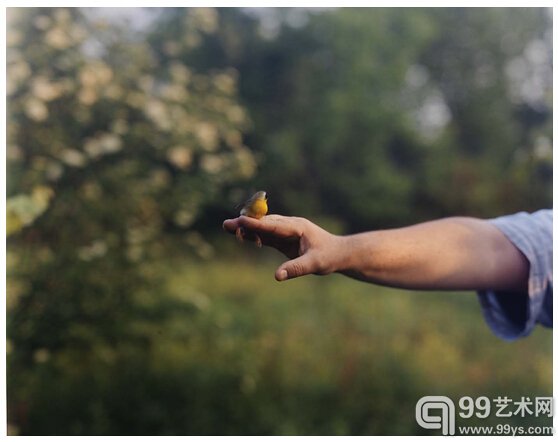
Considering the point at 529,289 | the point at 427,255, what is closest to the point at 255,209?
the point at 427,255

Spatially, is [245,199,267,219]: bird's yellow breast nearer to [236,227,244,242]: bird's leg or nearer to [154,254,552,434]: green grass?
[236,227,244,242]: bird's leg

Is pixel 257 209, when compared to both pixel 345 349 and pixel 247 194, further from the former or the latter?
pixel 345 349

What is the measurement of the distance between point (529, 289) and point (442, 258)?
181 mm

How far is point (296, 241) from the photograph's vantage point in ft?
2.98

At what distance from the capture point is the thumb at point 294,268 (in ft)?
2.64

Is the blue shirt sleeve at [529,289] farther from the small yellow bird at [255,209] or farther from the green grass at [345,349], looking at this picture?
the green grass at [345,349]

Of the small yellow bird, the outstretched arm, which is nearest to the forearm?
the outstretched arm

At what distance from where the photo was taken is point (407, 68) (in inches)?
109

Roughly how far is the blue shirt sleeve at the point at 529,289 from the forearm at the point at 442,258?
0.07 feet

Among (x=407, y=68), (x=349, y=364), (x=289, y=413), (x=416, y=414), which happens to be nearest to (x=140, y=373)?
(x=289, y=413)

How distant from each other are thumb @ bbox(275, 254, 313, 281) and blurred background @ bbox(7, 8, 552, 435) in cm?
83

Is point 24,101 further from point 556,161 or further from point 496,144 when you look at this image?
point 496,144

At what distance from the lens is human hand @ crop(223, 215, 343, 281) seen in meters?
0.83

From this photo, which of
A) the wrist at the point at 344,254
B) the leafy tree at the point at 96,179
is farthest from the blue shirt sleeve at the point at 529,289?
the leafy tree at the point at 96,179
